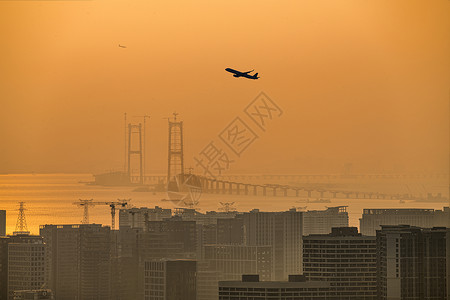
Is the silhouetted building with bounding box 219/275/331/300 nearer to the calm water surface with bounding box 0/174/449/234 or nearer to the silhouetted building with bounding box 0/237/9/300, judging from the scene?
the calm water surface with bounding box 0/174/449/234

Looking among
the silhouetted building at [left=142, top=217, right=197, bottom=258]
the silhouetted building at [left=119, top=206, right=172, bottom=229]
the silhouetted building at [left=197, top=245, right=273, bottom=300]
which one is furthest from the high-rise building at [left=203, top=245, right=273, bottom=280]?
the silhouetted building at [left=119, top=206, right=172, bottom=229]

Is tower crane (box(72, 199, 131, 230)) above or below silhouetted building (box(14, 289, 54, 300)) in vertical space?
above

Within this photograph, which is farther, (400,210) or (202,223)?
(202,223)

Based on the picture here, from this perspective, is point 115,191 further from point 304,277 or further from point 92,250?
point 304,277

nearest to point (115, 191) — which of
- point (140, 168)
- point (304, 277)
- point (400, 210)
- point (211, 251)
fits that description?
point (140, 168)

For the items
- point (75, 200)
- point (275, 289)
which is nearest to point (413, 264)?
point (275, 289)

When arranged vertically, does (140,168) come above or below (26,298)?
above
